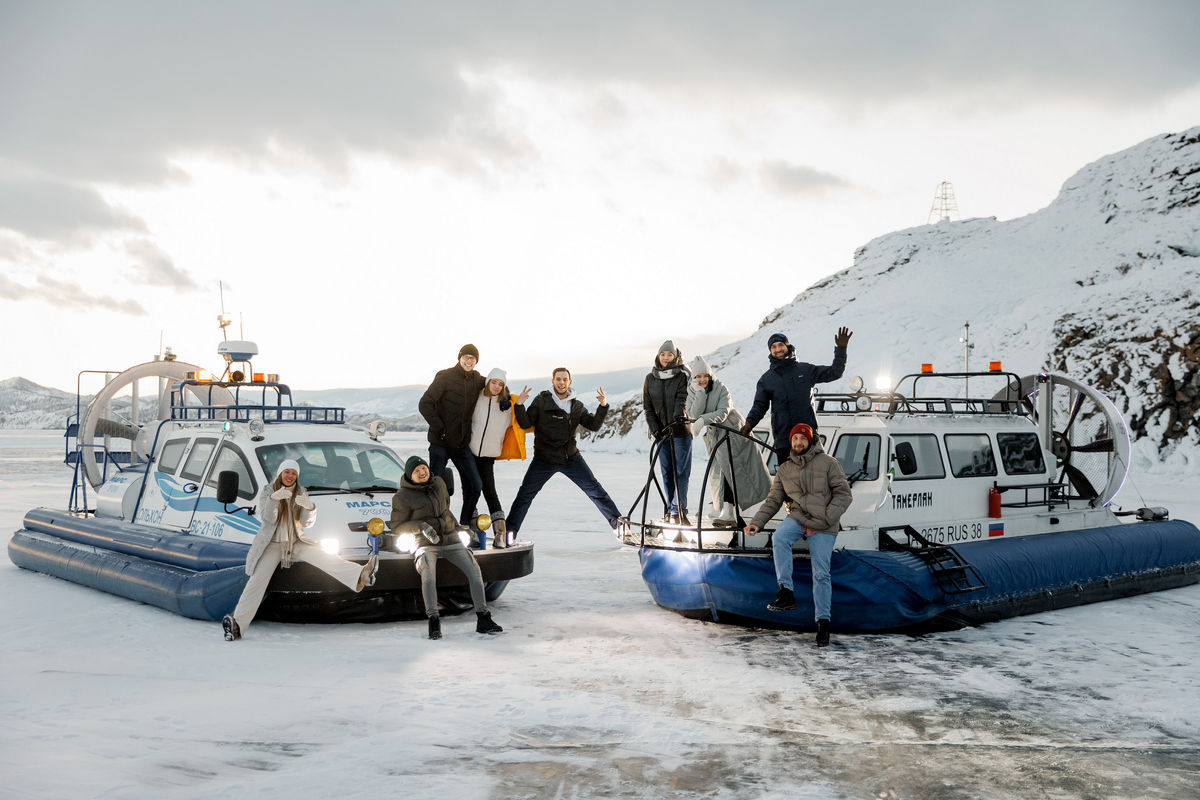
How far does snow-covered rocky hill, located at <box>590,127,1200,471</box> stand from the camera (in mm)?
29750

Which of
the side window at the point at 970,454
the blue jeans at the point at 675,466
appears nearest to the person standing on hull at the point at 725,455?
the blue jeans at the point at 675,466

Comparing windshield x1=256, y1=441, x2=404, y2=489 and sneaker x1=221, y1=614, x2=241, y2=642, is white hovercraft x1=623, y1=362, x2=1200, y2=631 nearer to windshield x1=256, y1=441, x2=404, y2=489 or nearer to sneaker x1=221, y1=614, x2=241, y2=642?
windshield x1=256, y1=441, x2=404, y2=489

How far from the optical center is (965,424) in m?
9.18

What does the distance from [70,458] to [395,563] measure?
21.7ft

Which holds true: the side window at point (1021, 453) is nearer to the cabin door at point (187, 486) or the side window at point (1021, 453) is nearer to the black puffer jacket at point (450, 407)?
the black puffer jacket at point (450, 407)

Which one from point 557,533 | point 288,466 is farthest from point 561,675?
point 557,533

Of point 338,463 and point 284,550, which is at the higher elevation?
point 338,463

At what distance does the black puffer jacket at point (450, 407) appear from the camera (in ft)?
29.1

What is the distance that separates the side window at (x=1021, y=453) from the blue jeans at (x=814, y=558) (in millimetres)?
2937

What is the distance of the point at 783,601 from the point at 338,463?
431cm

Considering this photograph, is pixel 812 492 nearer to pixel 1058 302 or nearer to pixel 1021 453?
pixel 1021 453

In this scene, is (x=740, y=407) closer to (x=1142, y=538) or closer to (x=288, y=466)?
(x=1142, y=538)

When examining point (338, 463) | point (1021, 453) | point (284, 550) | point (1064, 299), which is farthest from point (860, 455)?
point (1064, 299)

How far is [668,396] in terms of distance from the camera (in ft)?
30.2
